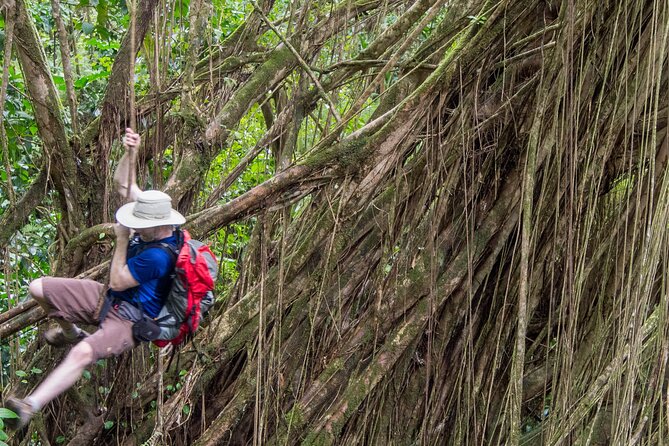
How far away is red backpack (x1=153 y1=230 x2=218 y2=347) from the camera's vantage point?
3.20 metres

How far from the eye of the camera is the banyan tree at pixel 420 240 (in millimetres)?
3285

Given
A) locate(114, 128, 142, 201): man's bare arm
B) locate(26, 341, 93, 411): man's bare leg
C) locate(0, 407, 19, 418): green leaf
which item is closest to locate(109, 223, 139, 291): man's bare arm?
locate(114, 128, 142, 201): man's bare arm

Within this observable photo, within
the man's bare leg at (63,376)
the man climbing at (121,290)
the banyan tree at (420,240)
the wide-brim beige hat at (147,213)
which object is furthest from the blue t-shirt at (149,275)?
the banyan tree at (420,240)

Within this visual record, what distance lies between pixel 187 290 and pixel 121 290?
0.83ft

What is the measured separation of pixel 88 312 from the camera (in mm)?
3393

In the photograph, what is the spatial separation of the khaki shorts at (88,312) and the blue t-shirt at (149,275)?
0.10 metres

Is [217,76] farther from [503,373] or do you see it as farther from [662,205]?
[662,205]

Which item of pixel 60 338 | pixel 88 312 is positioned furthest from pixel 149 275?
pixel 60 338

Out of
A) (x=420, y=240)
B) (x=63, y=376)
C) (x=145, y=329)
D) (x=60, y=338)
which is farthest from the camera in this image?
(x=420, y=240)

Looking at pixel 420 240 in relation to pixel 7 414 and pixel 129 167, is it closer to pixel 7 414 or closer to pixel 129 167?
pixel 129 167

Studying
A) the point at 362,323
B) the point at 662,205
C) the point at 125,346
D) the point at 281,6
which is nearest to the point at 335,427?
the point at 362,323

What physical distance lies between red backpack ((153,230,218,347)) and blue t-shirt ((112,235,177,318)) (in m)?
0.03

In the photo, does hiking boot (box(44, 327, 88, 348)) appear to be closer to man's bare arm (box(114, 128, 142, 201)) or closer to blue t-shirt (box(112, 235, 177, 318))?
blue t-shirt (box(112, 235, 177, 318))

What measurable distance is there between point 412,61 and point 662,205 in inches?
75.3
